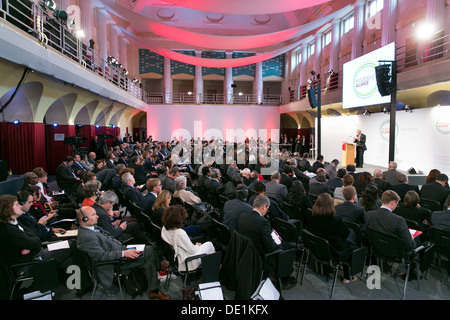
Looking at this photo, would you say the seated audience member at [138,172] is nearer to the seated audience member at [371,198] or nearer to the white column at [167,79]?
the seated audience member at [371,198]

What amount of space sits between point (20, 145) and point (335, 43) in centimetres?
1580

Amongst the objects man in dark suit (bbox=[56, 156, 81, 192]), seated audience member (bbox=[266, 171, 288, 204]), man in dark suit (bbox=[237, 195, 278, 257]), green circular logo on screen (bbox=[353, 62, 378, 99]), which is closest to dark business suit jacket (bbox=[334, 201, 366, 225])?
man in dark suit (bbox=[237, 195, 278, 257])

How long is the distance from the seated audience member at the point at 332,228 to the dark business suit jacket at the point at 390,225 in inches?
13.3

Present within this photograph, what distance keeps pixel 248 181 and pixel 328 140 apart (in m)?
8.89

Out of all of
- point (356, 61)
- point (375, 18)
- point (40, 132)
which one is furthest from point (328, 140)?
point (40, 132)

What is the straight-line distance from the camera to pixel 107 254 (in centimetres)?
274

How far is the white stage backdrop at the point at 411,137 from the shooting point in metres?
7.93

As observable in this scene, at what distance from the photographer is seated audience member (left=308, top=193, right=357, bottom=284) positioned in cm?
302

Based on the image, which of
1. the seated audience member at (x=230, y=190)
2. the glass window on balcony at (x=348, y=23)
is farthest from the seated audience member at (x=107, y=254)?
the glass window on balcony at (x=348, y=23)

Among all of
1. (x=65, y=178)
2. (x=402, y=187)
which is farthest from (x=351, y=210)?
(x=65, y=178)

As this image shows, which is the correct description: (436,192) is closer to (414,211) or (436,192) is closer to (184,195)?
(414,211)
